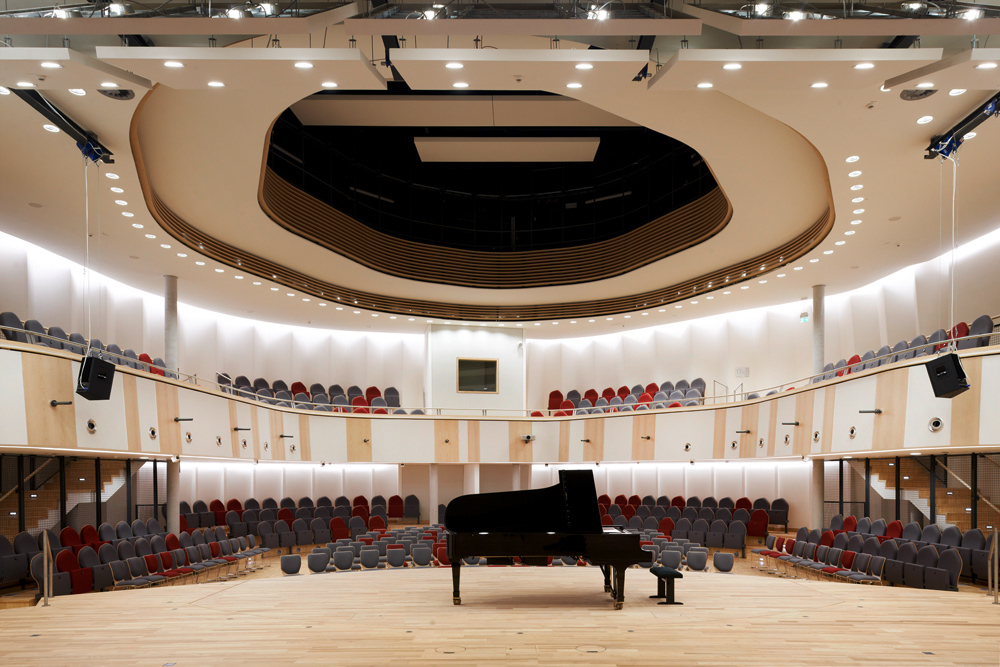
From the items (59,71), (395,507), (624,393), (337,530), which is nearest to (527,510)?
(59,71)

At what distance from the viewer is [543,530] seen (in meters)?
7.54

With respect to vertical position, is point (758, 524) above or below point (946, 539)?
below

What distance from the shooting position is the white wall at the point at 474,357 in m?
20.2

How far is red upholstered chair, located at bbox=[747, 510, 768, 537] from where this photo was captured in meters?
15.6

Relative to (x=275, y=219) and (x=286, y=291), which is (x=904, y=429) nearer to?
(x=275, y=219)

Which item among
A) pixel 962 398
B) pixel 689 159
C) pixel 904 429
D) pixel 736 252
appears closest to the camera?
pixel 962 398

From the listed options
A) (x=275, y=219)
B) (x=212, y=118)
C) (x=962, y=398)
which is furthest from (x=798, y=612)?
(x=275, y=219)

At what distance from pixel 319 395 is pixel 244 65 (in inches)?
541

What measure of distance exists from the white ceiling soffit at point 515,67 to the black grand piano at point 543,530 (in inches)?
153

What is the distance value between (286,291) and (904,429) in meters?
12.5

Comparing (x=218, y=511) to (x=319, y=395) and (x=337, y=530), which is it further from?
(x=319, y=395)

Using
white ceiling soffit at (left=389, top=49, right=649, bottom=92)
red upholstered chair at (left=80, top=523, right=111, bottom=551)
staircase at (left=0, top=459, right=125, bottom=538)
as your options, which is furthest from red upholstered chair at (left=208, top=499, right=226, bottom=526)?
white ceiling soffit at (left=389, top=49, right=649, bottom=92)

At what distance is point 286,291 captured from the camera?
53.9ft

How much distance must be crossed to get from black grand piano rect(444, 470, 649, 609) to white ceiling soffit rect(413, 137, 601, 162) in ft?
27.8
